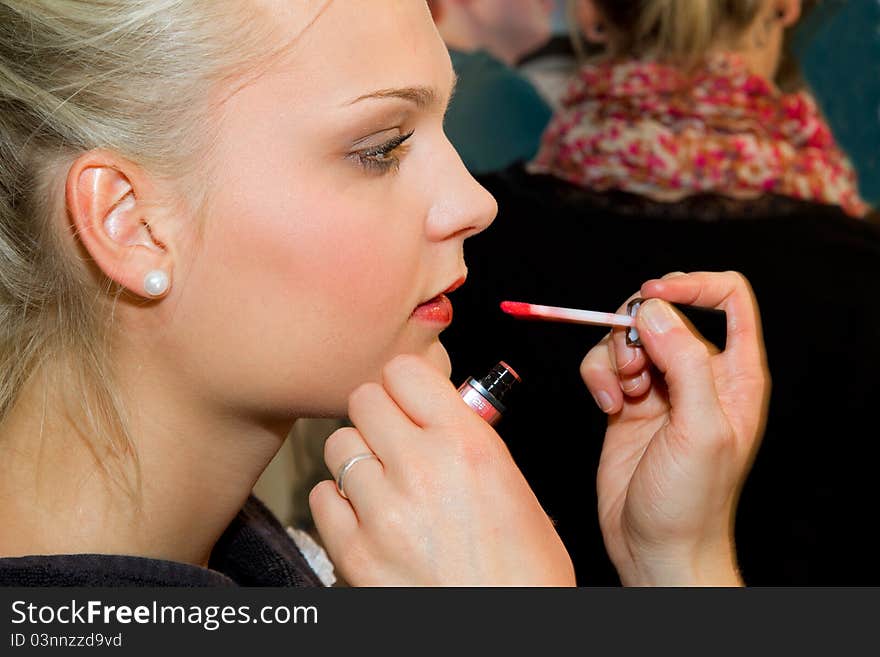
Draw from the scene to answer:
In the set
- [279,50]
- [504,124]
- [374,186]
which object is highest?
[279,50]

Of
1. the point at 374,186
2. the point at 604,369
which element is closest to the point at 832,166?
the point at 604,369

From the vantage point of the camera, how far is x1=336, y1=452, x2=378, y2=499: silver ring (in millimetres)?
789

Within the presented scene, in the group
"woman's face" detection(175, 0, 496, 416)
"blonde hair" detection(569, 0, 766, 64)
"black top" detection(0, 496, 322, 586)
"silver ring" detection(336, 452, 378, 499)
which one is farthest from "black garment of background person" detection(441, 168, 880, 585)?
"silver ring" detection(336, 452, 378, 499)

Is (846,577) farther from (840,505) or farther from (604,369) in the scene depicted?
(604,369)

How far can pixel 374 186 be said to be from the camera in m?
0.85

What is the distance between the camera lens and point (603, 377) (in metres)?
1.00

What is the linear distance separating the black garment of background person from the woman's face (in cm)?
58

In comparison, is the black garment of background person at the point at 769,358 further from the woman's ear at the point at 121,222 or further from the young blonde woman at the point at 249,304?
the woman's ear at the point at 121,222

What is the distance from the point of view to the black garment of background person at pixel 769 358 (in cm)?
145

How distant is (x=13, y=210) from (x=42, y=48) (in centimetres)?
14

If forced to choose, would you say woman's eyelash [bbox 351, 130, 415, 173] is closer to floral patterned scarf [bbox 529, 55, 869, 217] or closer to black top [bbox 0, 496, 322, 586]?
black top [bbox 0, 496, 322, 586]

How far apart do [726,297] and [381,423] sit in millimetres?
368

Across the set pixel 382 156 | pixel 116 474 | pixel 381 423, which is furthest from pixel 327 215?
pixel 116 474

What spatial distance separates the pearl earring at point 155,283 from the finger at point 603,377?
1.33ft
